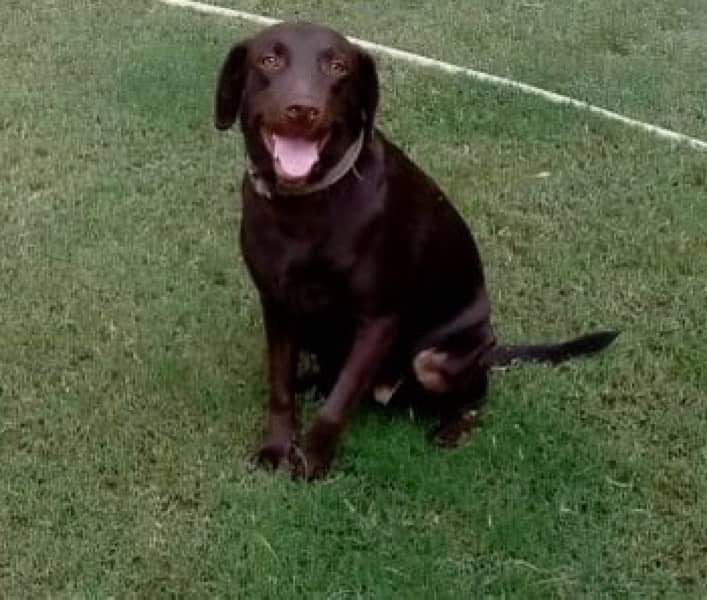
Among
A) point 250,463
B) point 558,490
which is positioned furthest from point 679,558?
point 250,463

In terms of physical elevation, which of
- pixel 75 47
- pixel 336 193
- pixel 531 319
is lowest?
pixel 75 47

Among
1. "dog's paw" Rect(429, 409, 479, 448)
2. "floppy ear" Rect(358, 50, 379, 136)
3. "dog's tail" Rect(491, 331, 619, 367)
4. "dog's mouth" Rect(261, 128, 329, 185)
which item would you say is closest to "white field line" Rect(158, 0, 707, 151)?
"dog's tail" Rect(491, 331, 619, 367)

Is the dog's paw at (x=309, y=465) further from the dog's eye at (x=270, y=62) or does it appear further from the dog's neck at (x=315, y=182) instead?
the dog's eye at (x=270, y=62)

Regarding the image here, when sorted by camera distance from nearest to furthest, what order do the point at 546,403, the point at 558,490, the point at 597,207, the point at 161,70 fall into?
the point at 558,490
the point at 546,403
the point at 597,207
the point at 161,70

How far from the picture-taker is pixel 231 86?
411 cm

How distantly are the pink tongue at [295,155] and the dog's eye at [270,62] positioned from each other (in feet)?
0.56

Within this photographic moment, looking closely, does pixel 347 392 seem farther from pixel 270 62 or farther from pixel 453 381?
pixel 270 62

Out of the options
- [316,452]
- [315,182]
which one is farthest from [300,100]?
[316,452]

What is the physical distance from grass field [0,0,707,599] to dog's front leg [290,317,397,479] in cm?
9

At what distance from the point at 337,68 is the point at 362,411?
1.12m

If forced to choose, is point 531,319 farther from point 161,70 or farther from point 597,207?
point 161,70

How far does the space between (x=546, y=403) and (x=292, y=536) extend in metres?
0.99

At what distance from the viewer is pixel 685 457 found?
4367mm

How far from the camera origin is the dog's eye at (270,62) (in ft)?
12.8
